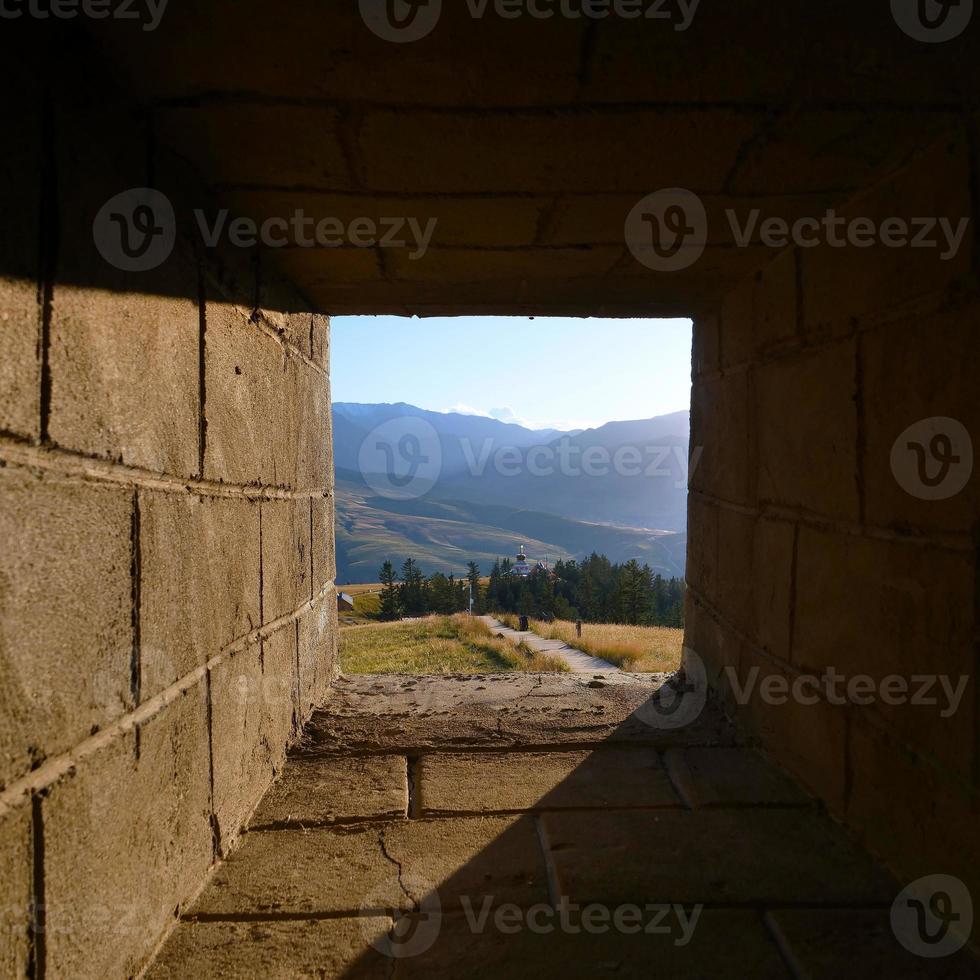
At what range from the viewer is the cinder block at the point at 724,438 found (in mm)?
3027

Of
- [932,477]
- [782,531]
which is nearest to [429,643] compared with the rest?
[782,531]

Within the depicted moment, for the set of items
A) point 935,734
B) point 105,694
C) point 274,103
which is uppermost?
point 274,103

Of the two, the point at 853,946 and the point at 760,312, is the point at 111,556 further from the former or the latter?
the point at 760,312

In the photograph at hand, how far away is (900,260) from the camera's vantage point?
75.2 inches

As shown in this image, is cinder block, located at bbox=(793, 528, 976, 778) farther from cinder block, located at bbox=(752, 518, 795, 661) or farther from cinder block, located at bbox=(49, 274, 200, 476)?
cinder block, located at bbox=(49, 274, 200, 476)

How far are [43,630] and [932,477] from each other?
2.08 meters

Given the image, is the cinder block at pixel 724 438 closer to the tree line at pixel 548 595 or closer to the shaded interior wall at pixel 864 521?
the shaded interior wall at pixel 864 521

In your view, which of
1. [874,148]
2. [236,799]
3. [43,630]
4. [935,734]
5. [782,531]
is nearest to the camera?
[43,630]

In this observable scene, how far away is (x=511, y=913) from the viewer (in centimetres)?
183

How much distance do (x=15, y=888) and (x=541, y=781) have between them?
1870 mm

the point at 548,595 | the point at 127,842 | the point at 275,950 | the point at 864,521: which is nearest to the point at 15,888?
the point at 127,842

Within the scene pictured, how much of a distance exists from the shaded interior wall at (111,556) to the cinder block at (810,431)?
2.03 meters

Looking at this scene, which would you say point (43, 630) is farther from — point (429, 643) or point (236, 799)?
point (429, 643)

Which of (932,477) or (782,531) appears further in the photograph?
(782,531)
